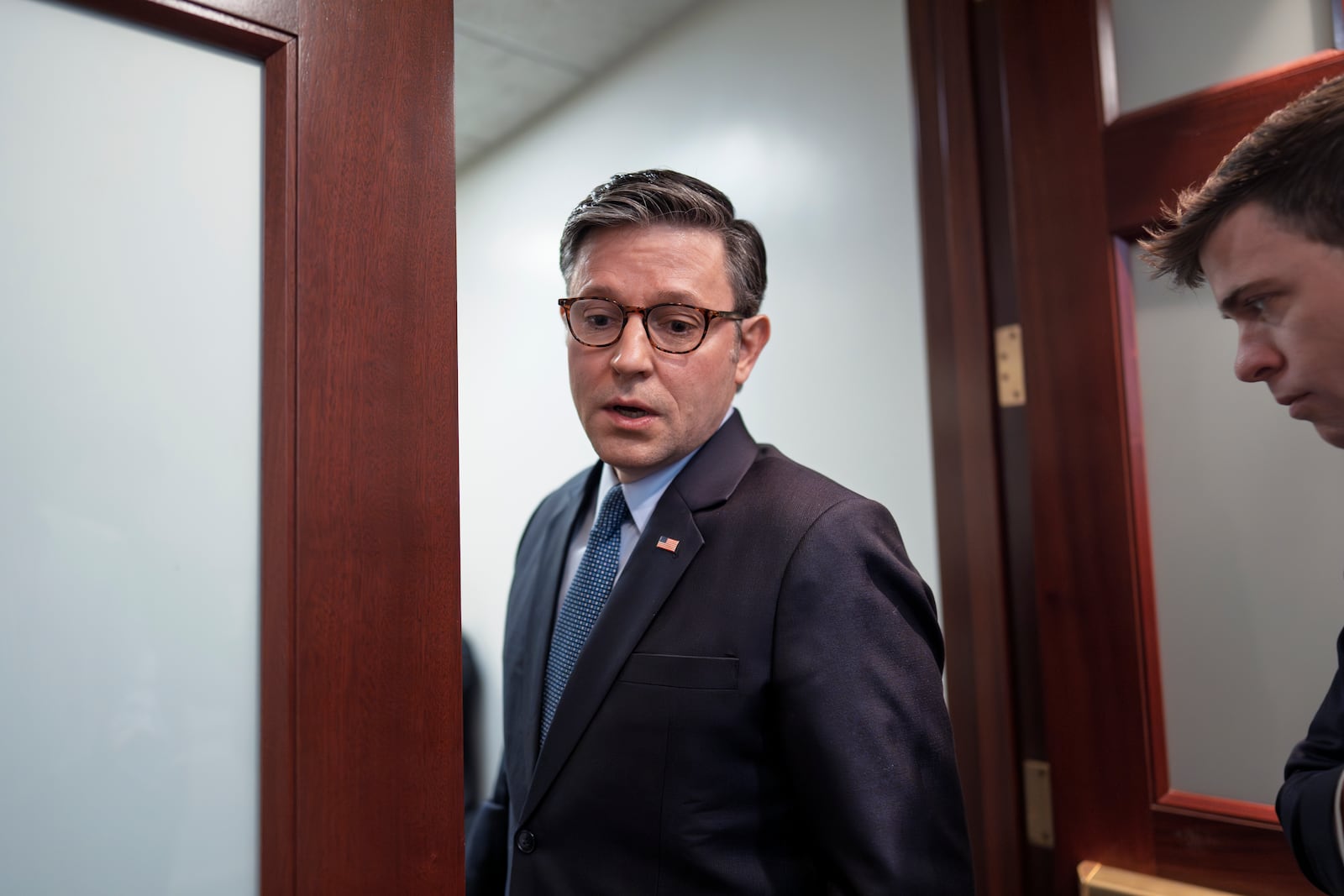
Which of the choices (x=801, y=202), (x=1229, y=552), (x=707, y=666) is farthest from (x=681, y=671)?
(x=801, y=202)

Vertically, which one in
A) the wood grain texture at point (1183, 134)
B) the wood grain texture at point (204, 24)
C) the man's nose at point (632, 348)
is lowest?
the man's nose at point (632, 348)

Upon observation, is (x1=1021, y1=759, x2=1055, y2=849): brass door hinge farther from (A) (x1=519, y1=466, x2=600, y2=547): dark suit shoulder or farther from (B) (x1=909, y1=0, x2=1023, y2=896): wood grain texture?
(A) (x1=519, y1=466, x2=600, y2=547): dark suit shoulder

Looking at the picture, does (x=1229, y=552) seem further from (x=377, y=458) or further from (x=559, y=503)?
(x=377, y=458)

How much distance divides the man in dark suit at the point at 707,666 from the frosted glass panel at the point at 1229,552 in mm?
441

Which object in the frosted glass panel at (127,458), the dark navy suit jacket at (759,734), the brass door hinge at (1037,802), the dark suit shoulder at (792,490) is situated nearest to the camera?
the frosted glass panel at (127,458)

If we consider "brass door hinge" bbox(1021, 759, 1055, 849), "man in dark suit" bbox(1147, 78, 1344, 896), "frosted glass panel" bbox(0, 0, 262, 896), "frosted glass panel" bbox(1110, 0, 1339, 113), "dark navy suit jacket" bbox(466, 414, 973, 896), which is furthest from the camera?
"brass door hinge" bbox(1021, 759, 1055, 849)

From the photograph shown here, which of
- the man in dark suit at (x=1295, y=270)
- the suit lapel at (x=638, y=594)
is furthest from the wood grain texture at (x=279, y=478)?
the man in dark suit at (x=1295, y=270)

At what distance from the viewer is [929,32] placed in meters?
1.45

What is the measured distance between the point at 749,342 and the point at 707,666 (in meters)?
0.38

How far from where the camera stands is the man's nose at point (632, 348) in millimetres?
834

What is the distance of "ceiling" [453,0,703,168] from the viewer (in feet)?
3.09

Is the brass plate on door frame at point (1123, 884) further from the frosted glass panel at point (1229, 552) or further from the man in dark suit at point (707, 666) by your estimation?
the man in dark suit at point (707, 666)

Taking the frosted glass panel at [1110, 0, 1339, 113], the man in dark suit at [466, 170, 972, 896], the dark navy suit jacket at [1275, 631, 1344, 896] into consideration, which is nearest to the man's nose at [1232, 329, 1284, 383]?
the dark navy suit jacket at [1275, 631, 1344, 896]

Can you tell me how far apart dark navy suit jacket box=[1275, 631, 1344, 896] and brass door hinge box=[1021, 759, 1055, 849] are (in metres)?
0.61
